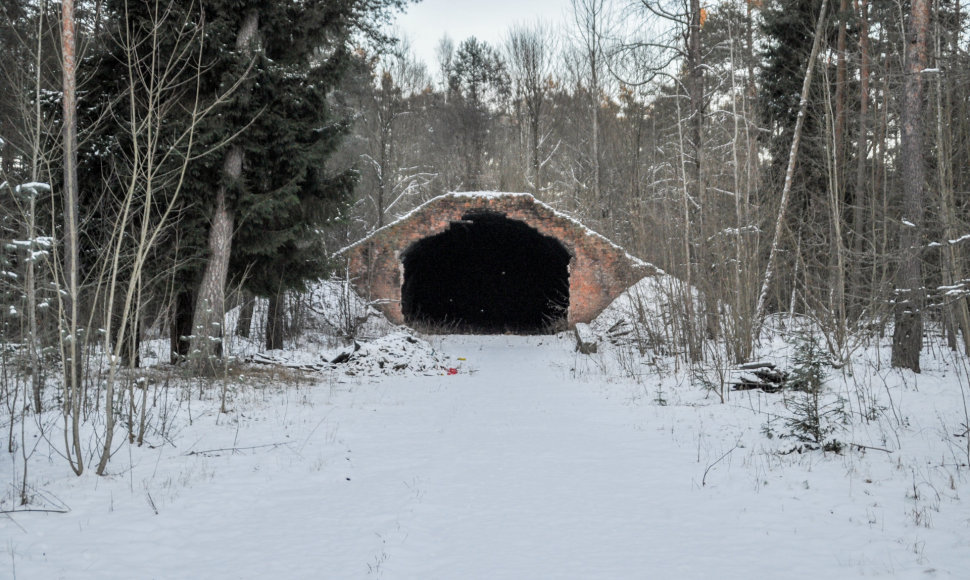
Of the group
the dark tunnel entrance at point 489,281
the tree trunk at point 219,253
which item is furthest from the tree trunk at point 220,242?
the dark tunnel entrance at point 489,281

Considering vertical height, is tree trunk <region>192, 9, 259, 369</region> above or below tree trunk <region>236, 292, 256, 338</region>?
above

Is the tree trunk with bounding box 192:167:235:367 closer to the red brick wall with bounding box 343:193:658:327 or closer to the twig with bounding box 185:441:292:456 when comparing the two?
the twig with bounding box 185:441:292:456

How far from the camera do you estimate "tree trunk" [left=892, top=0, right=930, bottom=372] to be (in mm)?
9938

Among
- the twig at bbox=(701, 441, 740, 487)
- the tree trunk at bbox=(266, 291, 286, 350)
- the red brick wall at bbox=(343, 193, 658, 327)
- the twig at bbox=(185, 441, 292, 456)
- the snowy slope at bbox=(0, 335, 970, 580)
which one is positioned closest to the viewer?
the snowy slope at bbox=(0, 335, 970, 580)

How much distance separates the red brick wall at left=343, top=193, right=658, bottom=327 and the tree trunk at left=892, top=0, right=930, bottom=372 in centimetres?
1007

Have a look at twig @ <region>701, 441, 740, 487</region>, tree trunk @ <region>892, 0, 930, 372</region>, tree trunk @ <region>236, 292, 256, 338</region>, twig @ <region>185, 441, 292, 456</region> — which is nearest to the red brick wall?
tree trunk @ <region>236, 292, 256, 338</region>

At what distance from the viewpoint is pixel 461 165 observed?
34562mm

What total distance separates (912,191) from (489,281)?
2080cm

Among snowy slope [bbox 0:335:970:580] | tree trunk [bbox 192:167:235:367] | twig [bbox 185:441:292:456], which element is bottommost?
snowy slope [bbox 0:335:970:580]

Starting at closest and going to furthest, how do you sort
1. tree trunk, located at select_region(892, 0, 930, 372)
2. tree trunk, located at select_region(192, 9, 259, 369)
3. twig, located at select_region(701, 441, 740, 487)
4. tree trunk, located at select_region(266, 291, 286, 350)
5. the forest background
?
twig, located at select_region(701, 441, 740, 487) < the forest background < tree trunk, located at select_region(892, 0, 930, 372) < tree trunk, located at select_region(192, 9, 259, 369) < tree trunk, located at select_region(266, 291, 286, 350)

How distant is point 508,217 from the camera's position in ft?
68.6

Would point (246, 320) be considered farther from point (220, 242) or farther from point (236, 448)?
point (236, 448)

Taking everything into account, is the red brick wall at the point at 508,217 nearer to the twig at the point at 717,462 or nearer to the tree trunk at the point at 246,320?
the tree trunk at the point at 246,320

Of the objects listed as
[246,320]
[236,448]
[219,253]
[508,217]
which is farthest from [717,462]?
[508,217]
